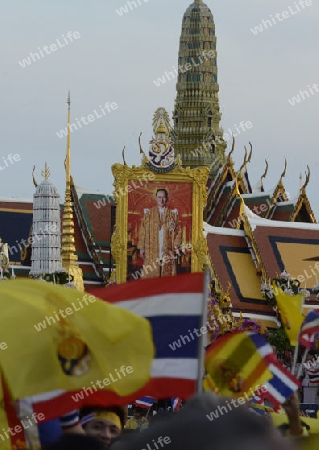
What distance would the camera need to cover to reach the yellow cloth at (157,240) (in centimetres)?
3584

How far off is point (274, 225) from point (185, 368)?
3289 cm

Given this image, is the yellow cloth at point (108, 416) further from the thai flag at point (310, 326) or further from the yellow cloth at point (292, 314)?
the thai flag at point (310, 326)

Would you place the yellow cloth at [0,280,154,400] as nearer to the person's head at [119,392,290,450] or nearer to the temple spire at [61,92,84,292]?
the person's head at [119,392,290,450]

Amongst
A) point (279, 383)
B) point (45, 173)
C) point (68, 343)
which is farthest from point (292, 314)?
point (45, 173)

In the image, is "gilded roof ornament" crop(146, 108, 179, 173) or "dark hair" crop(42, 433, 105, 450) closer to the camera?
"dark hair" crop(42, 433, 105, 450)

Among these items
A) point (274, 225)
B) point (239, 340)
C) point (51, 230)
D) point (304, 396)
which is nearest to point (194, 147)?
point (274, 225)

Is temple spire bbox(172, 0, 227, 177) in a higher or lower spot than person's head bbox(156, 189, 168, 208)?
higher

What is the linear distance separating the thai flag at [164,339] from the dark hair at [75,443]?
1426mm

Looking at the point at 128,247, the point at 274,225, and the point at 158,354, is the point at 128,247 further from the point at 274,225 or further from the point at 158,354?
the point at 158,354

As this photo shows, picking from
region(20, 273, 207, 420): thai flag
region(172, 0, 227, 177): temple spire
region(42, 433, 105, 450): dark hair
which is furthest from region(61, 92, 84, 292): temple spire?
region(42, 433, 105, 450): dark hair

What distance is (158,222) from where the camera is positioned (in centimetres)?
3609

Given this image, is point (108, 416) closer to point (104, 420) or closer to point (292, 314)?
point (104, 420)

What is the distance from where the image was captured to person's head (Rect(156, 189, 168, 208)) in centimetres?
3616

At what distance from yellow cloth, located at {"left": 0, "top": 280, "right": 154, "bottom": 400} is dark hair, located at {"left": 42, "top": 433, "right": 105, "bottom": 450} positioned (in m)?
1.36
